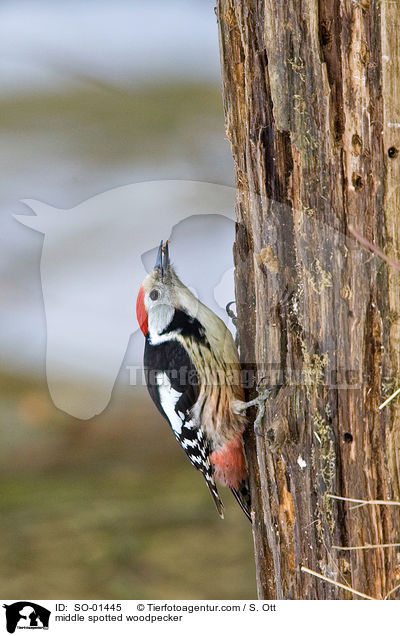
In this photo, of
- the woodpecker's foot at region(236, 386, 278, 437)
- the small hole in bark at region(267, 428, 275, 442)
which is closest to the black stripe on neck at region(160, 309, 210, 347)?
the woodpecker's foot at region(236, 386, 278, 437)

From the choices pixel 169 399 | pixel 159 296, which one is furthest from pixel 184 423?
pixel 159 296

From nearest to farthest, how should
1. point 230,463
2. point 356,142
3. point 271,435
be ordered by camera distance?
point 356,142 → point 271,435 → point 230,463

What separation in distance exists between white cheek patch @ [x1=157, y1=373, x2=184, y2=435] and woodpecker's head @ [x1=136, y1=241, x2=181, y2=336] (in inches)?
5.7

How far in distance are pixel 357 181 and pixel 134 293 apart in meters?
0.84

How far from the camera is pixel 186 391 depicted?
167 centimetres

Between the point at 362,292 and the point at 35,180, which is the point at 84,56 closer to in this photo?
the point at 35,180

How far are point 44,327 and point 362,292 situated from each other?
1.16m

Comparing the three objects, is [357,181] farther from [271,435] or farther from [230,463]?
[230,463]

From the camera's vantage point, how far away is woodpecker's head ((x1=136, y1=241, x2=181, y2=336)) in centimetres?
165

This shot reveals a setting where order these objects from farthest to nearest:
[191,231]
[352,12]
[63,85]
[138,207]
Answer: [63,85] < [138,207] < [191,231] < [352,12]

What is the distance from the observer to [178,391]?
1.68 metres

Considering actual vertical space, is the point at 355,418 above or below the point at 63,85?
below
